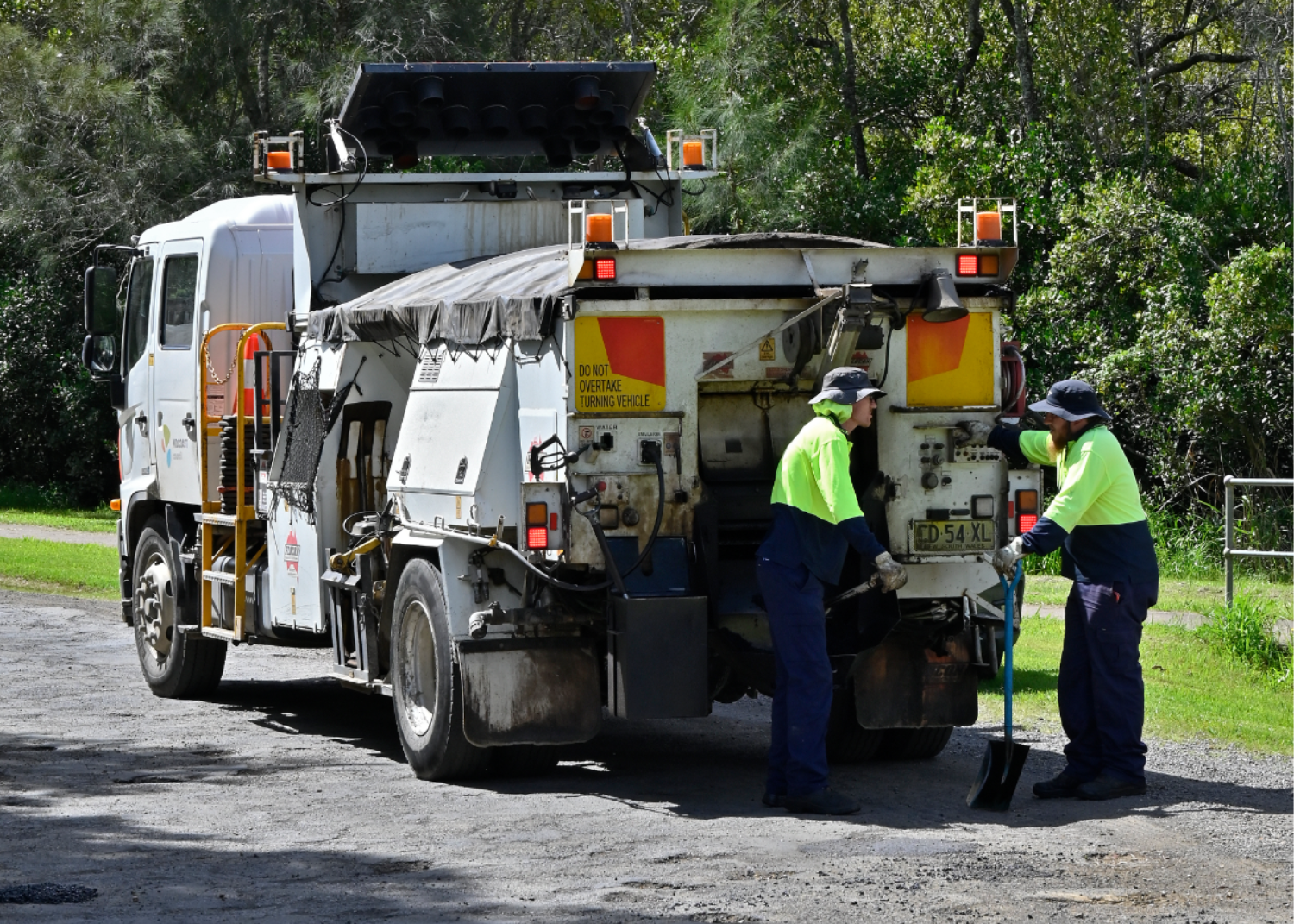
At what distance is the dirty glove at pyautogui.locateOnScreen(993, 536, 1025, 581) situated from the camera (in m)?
7.46

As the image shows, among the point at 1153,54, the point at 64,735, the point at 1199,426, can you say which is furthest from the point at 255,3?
the point at 64,735

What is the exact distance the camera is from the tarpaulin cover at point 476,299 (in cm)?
745

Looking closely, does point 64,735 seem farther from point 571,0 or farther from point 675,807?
point 571,0

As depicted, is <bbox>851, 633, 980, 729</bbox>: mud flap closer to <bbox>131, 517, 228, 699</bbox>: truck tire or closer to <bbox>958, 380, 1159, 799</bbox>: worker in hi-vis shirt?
<bbox>958, 380, 1159, 799</bbox>: worker in hi-vis shirt

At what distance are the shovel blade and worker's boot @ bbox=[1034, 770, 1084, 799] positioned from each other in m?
0.26

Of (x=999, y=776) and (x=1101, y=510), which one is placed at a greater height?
(x=1101, y=510)

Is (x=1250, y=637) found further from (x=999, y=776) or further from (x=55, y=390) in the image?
(x=55, y=390)

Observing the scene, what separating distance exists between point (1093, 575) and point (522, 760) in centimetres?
262

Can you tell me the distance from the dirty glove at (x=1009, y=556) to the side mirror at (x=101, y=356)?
6.61 meters

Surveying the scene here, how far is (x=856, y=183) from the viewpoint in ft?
74.9

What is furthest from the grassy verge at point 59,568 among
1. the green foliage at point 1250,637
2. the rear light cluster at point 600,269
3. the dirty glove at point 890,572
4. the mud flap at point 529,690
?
the dirty glove at point 890,572

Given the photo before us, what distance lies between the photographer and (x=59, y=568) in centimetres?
1964

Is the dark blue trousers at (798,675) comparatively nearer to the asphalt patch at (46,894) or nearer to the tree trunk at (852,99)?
the asphalt patch at (46,894)

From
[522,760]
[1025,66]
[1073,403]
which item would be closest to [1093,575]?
[1073,403]
